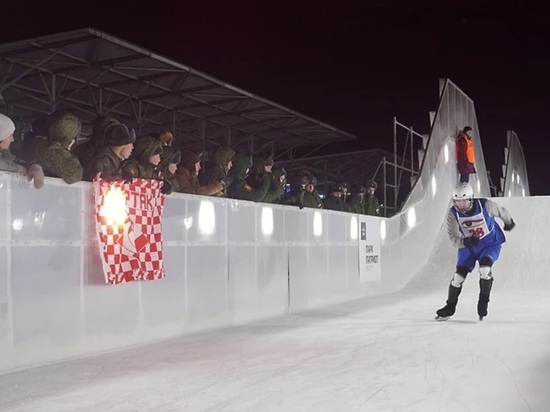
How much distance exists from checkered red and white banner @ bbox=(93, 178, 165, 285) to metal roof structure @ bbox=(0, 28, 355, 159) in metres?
4.32

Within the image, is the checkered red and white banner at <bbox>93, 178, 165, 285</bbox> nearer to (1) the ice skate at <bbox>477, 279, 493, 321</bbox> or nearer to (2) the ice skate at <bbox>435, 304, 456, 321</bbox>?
(2) the ice skate at <bbox>435, 304, 456, 321</bbox>

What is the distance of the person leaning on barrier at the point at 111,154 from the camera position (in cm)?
686

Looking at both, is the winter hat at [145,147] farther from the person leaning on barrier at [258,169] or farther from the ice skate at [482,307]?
the ice skate at [482,307]

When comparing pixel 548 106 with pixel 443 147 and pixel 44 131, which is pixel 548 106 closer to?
pixel 443 147

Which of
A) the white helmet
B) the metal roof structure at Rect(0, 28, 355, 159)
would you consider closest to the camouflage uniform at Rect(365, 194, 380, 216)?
the metal roof structure at Rect(0, 28, 355, 159)

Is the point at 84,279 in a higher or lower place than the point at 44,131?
lower

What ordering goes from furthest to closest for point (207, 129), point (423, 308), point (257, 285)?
1. point (207, 129)
2. point (423, 308)
3. point (257, 285)

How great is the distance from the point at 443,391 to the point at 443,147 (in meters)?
15.3

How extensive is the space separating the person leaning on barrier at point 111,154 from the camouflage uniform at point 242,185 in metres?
2.76

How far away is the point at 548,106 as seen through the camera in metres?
34.4

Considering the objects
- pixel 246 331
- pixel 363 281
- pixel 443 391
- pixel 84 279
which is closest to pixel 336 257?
pixel 363 281

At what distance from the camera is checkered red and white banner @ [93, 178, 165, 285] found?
682cm

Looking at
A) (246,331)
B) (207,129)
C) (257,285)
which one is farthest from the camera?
(207,129)

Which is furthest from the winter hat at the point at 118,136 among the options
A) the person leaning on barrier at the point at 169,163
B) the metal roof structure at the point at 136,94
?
the metal roof structure at the point at 136,94
